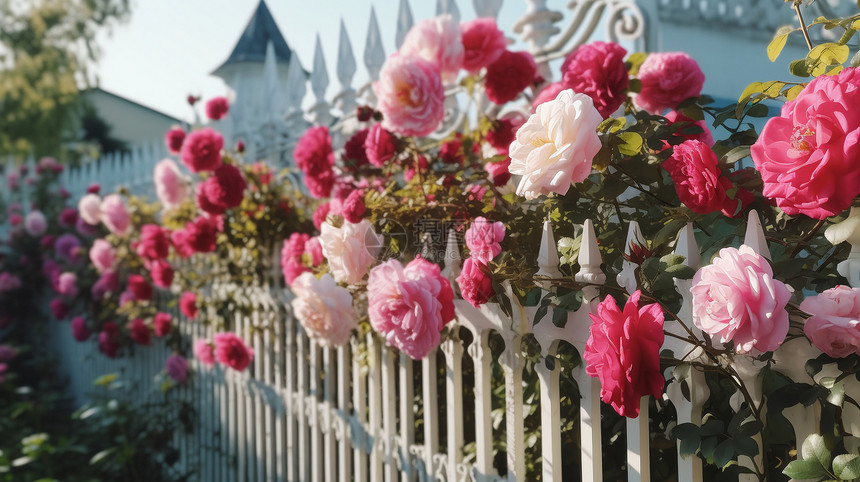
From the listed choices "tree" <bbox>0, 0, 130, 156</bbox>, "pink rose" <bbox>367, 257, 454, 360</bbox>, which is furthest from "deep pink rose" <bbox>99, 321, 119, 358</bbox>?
"tree" <bbox>0, 0, 130, 156</bbox>

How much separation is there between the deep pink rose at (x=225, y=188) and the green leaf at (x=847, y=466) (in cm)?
264

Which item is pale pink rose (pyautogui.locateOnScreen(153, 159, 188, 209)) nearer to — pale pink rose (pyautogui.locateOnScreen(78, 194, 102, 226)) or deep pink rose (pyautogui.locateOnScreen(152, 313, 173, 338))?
deep pink rose (pyautogui.locateOnScreen(152, 313, 173, 338))

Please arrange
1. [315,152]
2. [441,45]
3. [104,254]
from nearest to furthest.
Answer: [441,45] → [315,152] → [104,254]

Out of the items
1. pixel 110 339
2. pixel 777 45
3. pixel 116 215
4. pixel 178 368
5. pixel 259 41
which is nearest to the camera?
pixel 777 45

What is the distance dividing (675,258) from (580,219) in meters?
0.36

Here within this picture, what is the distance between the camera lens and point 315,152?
2.49m

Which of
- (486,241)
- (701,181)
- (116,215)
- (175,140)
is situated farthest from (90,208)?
(701,181)

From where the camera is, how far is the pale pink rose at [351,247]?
1.89m

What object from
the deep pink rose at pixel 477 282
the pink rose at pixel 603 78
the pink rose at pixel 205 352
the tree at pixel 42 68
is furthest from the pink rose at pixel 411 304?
the tree at pixel 42 68

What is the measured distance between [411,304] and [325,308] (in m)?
0.56

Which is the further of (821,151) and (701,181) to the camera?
(701,181)

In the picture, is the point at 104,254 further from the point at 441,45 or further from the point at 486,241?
the point at 486,241

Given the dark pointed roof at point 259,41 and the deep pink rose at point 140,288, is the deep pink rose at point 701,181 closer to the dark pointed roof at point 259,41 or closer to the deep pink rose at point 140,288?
the deep pink rose at point 140,288

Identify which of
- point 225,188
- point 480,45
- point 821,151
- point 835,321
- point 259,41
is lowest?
point 835,321
